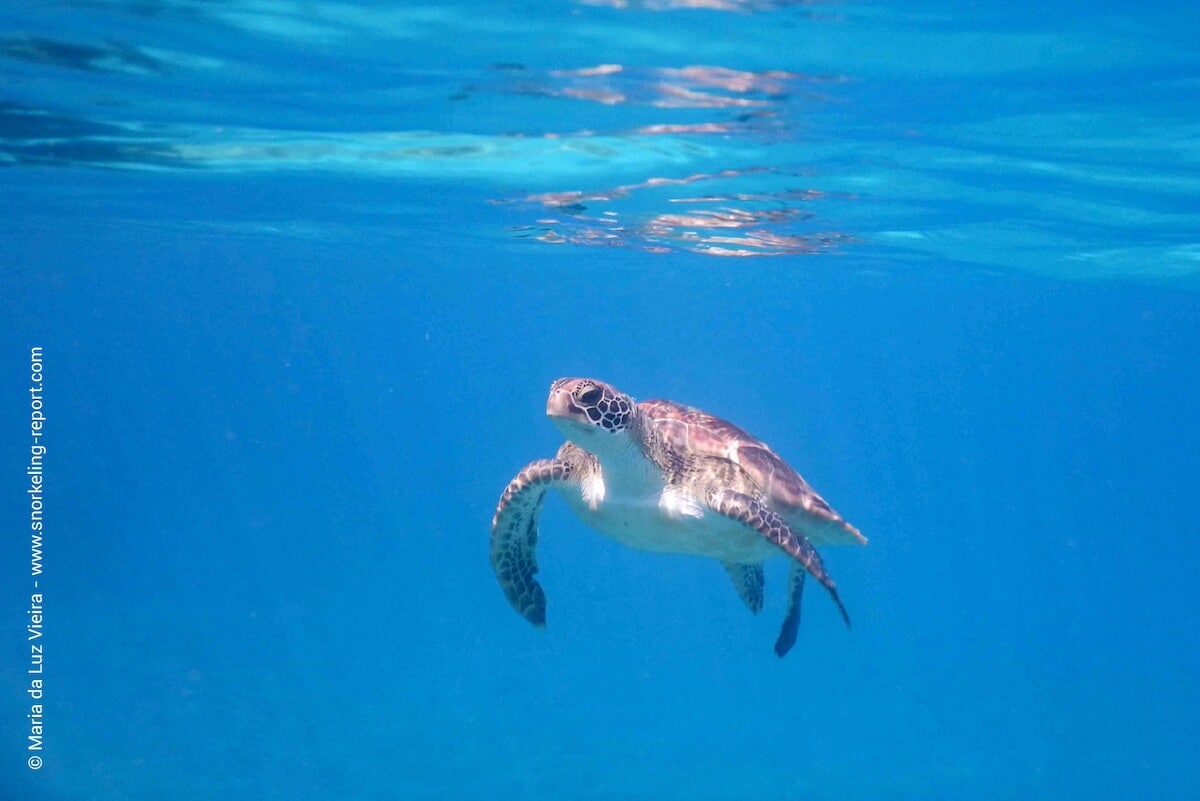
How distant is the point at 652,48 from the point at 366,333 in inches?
3195

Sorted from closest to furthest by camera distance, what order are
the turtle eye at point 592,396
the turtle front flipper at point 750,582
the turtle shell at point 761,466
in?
the turtle eye at point 592,396
the turtle shell at point 761,466
the turtle front flipper at point 750,582

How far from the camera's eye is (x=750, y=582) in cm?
1157

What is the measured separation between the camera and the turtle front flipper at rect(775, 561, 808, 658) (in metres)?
9.64

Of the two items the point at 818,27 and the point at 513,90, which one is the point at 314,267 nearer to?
the point at 513,90

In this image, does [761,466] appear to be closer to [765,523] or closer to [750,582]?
[765,523]

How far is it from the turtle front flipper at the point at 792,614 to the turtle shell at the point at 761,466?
20.7 inches

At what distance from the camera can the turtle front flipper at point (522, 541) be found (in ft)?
31.7

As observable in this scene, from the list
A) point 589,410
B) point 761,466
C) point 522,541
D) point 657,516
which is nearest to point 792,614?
point 761,466

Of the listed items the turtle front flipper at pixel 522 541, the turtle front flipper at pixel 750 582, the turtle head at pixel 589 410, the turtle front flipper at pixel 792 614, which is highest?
the turtle head at pixel 589 410

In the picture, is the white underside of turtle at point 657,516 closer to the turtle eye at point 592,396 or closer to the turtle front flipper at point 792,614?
the turtle front flipper at point 792,614

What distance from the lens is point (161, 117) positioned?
12930mm

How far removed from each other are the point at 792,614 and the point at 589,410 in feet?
12.0

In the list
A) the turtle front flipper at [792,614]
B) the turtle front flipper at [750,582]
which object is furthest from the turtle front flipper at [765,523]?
the turtle front flipper at [750,582]

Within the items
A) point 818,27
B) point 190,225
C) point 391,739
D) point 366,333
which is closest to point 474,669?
point 391,739
